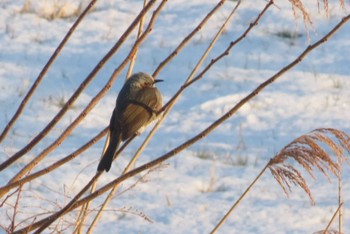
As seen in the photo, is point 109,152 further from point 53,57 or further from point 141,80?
point 141,80

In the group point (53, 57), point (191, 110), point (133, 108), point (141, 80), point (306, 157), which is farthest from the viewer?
point (191, 110)

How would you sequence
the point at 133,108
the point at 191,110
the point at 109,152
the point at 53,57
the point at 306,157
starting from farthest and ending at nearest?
the point at 191,110
the point at 133,108
the point at 109,152
the point at 306,157
the point at 53,57

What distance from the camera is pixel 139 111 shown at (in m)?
3.51

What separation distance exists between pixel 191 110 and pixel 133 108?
3.61m

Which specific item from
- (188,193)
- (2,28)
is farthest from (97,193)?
(2,28)

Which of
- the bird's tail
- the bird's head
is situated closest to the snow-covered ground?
the bird's head

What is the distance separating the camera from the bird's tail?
2.60 meters

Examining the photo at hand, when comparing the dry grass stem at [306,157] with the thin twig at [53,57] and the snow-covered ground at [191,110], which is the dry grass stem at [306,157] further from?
the snow-covered ground at [191,110]

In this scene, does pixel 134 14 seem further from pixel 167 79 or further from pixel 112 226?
pixel 112 226

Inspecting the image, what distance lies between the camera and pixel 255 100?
7.20 meters

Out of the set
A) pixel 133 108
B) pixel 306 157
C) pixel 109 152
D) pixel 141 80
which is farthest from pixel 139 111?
pixel 306 157

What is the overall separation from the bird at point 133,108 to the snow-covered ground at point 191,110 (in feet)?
4.00

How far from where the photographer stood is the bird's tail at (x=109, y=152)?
8.54ft

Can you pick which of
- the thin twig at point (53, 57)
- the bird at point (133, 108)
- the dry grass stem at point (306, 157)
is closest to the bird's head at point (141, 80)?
the bird at point (133, 108)
